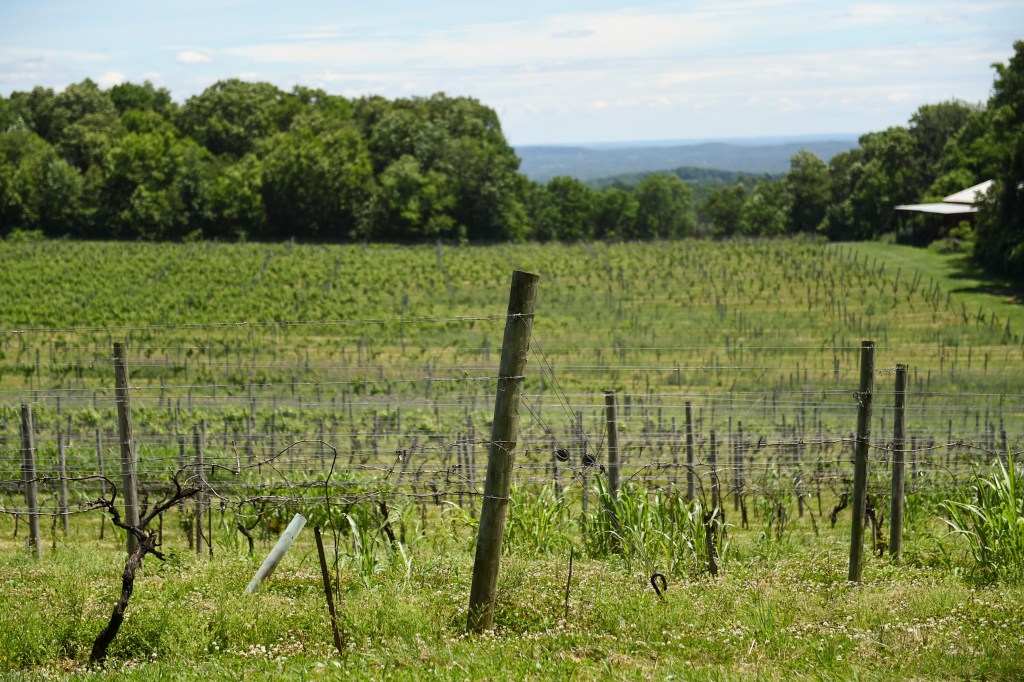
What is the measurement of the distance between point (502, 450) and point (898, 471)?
3141 mm

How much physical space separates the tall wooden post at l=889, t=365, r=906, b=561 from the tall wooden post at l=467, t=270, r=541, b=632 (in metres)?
2.94

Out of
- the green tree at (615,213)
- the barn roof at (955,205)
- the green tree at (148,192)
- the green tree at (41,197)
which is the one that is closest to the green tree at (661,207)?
the green tree at (615,213)

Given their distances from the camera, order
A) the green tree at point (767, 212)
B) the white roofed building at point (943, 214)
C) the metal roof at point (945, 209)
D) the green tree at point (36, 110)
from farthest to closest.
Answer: the green tree at point (36, 110) → the green tree at point (767, 212) → the white roofed building at point (943, 214) → the metal roof at point (945, 209)

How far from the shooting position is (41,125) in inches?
2886

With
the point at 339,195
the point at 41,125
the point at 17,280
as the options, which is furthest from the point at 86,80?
the point at 17,280

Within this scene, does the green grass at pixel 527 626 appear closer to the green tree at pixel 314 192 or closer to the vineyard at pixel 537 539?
the vineyard at pixel 537 539

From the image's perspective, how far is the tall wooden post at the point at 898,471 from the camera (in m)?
6.62

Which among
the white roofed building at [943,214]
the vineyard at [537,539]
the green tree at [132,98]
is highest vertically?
the green tree at [132,98]

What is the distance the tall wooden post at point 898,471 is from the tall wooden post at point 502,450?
9.65 ft

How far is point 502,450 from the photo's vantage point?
517 cm

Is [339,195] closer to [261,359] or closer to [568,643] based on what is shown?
[261,359]

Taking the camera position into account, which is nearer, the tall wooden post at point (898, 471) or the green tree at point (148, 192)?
the tall wooden post at point (898, 471)

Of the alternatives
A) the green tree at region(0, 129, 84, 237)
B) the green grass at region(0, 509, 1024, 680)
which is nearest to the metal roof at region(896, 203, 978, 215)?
the green grass at region(0, 509, 1024, 680)

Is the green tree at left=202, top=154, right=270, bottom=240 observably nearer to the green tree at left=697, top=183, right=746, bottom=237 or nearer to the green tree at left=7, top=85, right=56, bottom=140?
the green tree at left=7, top=85, right=56, bottom=140
